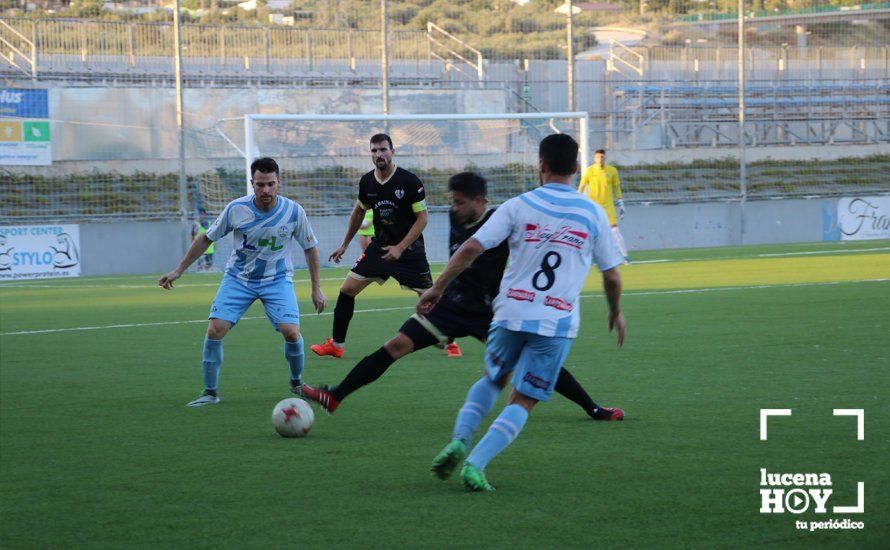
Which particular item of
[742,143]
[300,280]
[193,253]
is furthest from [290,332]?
Result: [742,143]

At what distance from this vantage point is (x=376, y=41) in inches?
1316

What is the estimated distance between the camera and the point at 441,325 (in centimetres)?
719

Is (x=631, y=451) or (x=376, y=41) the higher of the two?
(x=376, y=41)

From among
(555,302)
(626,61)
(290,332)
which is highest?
(626,61)

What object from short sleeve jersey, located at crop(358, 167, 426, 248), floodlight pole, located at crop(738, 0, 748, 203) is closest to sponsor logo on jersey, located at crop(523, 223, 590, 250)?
short sleeve jersey, located at crop(358, 167, 426, 248)

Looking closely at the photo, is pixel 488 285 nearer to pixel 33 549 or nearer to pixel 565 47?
pixel 33 549

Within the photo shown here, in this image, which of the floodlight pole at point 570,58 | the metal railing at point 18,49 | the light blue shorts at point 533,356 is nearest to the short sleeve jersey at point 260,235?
the light blue shorts at point 533,356

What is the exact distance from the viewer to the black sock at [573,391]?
7426 millimetres

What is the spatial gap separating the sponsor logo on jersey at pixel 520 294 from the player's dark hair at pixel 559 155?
586mm

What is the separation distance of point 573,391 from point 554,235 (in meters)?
2.13

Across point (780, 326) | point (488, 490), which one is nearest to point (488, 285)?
point (488, 490)

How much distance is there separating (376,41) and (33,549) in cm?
2965

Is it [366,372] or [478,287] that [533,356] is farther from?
[366,372]

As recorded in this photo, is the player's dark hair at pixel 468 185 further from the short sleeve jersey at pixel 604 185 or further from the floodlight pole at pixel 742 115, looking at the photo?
the floodlight pole at pixel 742 115
